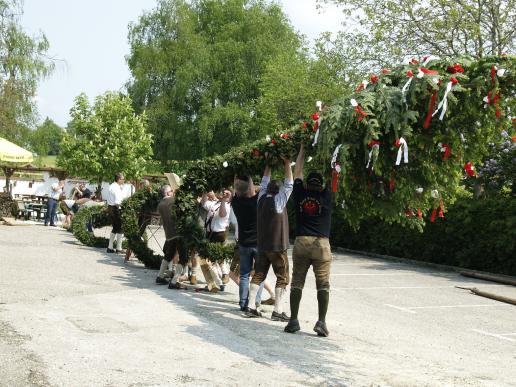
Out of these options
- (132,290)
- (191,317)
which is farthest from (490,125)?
(132,290)

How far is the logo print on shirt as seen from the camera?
326 inches

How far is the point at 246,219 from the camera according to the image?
10.2 metres

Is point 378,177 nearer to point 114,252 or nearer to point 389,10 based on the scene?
point 114,252

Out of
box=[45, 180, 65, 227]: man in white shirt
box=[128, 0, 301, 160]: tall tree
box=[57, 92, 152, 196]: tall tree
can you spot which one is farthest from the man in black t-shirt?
box=[128, 0, 301, 160]: tall tree

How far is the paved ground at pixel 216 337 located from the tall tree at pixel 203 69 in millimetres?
28773

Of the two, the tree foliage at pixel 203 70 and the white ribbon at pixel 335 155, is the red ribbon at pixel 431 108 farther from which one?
the tree foliage at pixel 203 70

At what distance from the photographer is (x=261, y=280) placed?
9.59 meters

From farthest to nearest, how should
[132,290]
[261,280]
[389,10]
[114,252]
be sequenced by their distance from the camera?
[389,10], [114,252], [132,290], [261,280]

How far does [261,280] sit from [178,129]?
34.0m

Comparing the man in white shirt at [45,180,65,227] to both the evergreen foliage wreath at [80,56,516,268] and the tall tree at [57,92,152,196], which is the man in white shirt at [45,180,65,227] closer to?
the tall tree at [57,92,152,196]

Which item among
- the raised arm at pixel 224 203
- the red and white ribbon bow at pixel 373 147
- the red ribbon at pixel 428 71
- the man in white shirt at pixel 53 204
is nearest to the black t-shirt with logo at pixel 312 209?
the red and white ribbon bow at pixel 373 147

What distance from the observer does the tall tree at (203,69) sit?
42.0 m

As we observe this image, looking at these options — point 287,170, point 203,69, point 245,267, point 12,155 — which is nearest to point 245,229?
point 245,267

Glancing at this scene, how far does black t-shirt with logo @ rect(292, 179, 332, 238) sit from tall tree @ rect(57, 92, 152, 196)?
78.9 feet
